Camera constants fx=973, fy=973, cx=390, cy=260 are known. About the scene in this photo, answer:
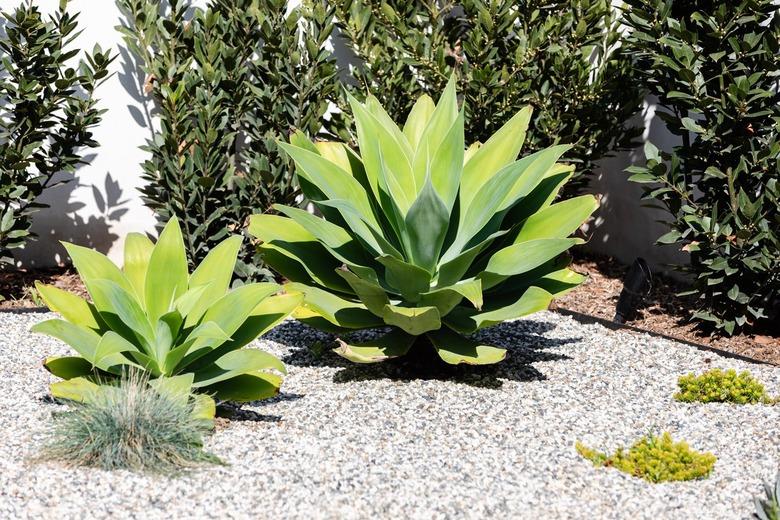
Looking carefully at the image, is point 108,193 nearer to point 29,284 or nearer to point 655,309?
point 29,284

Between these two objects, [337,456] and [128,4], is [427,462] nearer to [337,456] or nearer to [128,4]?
[337,456]

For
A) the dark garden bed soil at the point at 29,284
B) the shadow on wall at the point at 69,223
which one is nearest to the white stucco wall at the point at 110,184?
the shadow on wall at the point at 69,223

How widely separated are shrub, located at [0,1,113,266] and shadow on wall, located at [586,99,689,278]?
12.0 feet

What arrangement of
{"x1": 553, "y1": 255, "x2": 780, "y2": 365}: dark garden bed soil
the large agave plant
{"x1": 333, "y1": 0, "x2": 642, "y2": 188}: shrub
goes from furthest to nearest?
{"x1": 333, "y1": 0, "x2": 642, "y2": 188}: shrub < {"x1": 553, "y1": 255, "x2": 780, "y2": 365}: dark garden bed soil < the large agave plant

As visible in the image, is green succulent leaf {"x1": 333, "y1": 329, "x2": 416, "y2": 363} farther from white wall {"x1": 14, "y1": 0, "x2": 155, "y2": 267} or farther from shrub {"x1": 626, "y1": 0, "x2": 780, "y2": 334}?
white wall {"x1": 14, "y1": 0, "x2": 155, "y2": 267}

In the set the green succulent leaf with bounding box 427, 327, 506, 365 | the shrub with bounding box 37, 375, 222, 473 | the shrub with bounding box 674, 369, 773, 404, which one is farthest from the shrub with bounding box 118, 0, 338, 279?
the shrub with bounding box 674, 369, 773, 404

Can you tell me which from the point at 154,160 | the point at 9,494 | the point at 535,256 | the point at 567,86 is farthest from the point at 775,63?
the point at 9,494

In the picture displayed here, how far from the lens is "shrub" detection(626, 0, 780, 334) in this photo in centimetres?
548

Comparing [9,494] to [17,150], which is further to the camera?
[17,150]

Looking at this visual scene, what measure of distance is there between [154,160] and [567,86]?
2826 mm

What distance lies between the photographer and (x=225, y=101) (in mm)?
6457

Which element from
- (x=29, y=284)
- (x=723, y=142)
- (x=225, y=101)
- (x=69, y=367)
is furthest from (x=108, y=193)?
(x=723, y=142)

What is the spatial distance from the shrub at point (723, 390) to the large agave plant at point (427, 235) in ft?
2.49

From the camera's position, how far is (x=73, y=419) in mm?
3891
